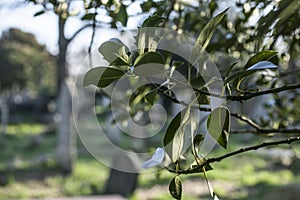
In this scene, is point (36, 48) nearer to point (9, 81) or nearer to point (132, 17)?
point (9, 81)

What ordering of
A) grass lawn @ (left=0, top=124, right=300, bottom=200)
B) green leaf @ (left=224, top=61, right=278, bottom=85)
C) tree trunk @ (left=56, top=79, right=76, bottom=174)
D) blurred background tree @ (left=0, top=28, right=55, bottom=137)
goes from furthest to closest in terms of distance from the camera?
1. blurred background tree @ (left=0, top=28, right=55, bottom=137)
2. tree trunk @ (left=56, top=79, right=76, bottom=174)
3. grass lawn @ (left=0, top=124, right=300, bottom=200)
4. green leaf @ (left=224, top=61, right=278, bottom=85)

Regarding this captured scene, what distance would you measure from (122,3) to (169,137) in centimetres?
26

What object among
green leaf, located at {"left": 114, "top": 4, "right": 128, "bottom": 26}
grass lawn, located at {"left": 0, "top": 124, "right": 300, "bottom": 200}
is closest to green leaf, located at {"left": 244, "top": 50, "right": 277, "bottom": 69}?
green leaf, located at {"left": 114, "top": 4, "right": 128, "bottom": 26}

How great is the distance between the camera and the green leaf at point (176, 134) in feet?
1.46

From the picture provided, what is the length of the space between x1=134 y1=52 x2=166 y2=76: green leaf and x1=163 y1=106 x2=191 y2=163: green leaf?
5 centimetres

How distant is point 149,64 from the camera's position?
0.42 metres

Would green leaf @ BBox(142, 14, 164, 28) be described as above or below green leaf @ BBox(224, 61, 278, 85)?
above

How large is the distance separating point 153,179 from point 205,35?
5274 millimetres

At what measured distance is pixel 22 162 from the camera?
6184mm

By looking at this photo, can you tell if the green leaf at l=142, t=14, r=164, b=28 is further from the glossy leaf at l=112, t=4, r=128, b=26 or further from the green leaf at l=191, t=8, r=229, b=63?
the glossy leaf at l=112, t=4, r=128, b=26

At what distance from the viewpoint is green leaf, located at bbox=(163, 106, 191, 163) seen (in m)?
0.45

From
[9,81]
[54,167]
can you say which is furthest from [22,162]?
[9,81]

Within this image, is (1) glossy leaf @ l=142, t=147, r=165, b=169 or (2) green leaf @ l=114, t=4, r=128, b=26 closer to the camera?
(1) glossy leaf @ l=142, t=147, r=165, b=169

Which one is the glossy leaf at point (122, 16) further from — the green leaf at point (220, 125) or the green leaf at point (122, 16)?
the green leaf at point (220, 125)
